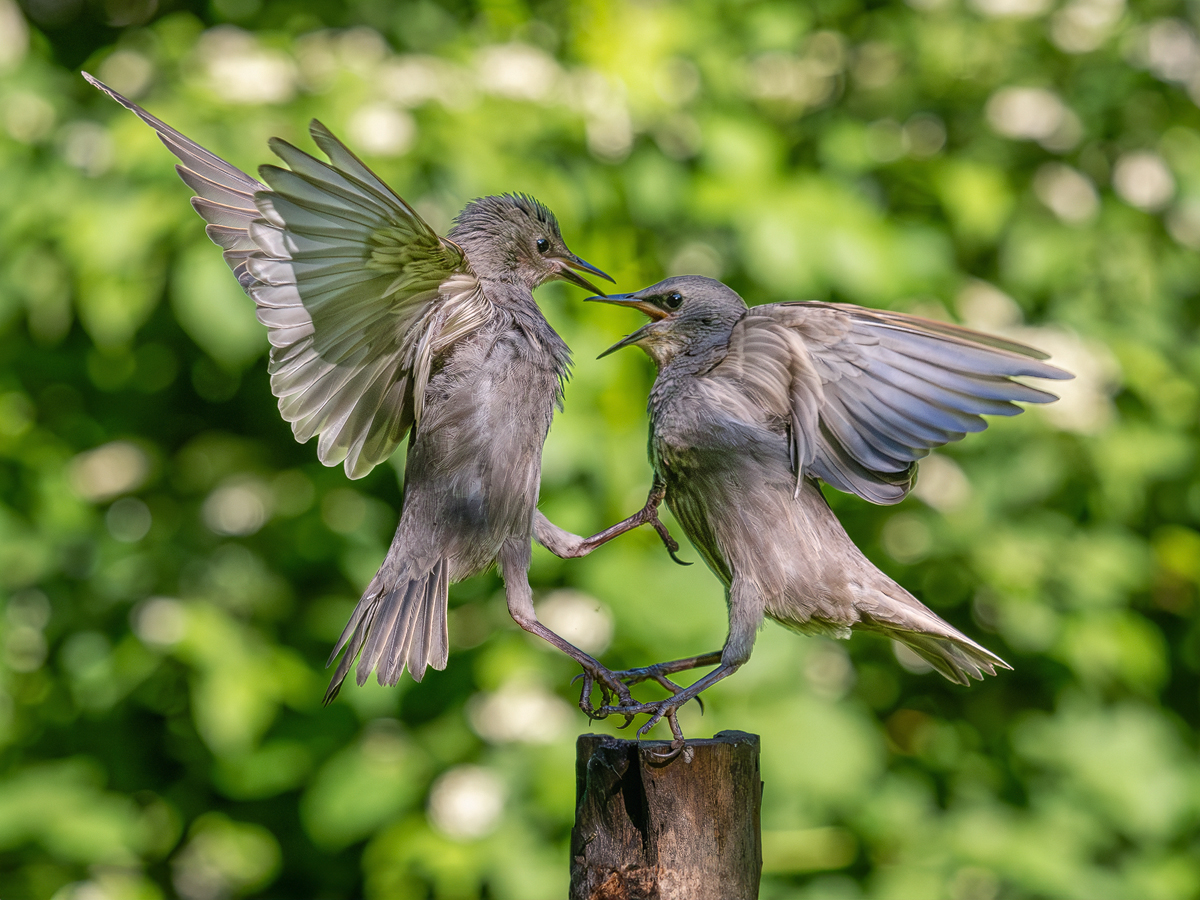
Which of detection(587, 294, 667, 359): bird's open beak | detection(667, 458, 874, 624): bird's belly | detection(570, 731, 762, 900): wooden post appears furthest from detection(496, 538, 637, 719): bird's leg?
detection(587, 294, 667, 359): bird's open beak

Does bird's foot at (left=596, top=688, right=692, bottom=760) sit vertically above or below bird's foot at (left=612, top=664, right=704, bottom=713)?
above

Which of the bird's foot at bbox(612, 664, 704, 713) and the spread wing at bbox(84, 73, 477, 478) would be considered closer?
the spread wing at bbox(84, 73, 477, 478)

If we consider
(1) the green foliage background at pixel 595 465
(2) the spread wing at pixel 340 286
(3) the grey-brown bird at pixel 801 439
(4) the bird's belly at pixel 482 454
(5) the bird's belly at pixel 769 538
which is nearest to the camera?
(2) the spread wing at pixel 340 286

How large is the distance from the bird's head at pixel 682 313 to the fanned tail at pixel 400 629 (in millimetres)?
569

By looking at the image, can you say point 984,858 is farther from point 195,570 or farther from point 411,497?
point 195,570

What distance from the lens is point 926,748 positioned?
Answer: 136 inches

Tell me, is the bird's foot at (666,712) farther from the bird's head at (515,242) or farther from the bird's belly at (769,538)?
the bird's head at (515,242)

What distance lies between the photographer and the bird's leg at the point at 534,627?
6.40ft

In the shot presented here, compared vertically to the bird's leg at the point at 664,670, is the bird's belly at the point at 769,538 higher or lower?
higher

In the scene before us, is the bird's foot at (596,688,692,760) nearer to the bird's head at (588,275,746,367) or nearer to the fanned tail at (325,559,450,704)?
the fanned tail at (325,559,450,704)

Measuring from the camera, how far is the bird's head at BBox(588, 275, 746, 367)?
6.91 feet

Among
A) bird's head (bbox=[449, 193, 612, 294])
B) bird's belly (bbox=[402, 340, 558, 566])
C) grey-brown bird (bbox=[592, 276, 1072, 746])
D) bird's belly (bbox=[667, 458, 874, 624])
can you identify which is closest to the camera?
grey-brown bird (bbox=[592, 276, 1072, 746])

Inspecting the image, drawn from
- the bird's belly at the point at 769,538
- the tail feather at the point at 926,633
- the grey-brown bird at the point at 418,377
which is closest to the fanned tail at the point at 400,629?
the grey-brown bird at the point at 418,377

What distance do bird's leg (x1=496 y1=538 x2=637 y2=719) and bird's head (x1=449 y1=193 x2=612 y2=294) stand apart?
550 millimetres
